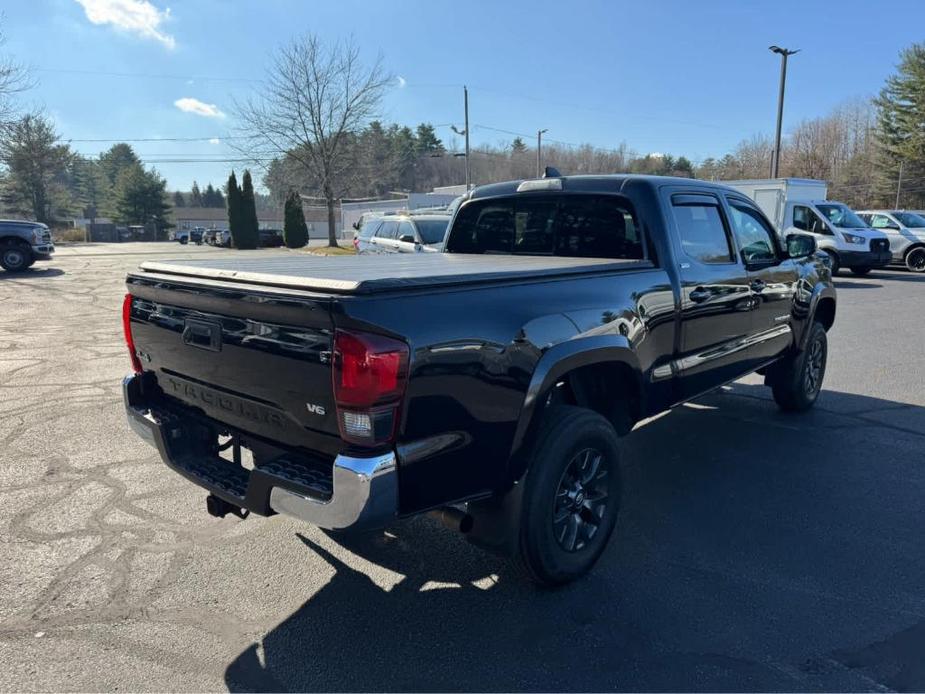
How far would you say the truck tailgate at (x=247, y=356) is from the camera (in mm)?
2418

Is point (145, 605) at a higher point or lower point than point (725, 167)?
lower

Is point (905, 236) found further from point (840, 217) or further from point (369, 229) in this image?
point (369, 229)

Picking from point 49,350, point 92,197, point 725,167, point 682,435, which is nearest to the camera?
point 682,435

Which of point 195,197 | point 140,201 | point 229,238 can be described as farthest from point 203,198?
point 229,238

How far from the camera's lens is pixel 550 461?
2943 millimetres

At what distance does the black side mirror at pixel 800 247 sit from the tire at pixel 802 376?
0.76 m

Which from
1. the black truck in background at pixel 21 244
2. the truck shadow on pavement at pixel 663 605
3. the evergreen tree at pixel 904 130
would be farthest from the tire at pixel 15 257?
the evergreen tree at pixel 904 130

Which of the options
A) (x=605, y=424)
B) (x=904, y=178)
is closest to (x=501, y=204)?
(x=605, y=424)

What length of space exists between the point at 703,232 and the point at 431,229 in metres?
10.0

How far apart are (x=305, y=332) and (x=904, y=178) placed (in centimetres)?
6638

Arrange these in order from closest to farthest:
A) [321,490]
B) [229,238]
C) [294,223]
Result: [321,490]
[294,223]
[229,238]

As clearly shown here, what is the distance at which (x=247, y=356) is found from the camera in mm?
2670

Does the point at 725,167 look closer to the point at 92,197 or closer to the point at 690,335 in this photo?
the point at 690,335

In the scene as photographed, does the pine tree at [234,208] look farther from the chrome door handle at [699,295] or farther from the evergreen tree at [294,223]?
the chrome door handle at [699,295]
